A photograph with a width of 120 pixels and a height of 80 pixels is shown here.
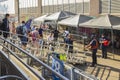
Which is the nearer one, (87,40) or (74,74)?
(74,74)

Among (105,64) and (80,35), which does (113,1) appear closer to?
(80,35)

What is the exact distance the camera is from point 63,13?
88.0 ft

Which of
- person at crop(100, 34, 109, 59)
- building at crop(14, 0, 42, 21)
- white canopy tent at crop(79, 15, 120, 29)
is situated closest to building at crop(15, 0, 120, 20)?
building at crop(14, 0, 42, 21)

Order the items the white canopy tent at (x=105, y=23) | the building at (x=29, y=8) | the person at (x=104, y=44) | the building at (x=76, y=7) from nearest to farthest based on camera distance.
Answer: the person at (x=104, y=44) → the white canopy tent at (x=105, y=23) → the building at (x=76, y=7) → the building at (x=29, y=8)

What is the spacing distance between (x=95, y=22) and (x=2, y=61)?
1412cm

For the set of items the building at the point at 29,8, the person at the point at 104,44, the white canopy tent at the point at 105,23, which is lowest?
the person at the point at 104,44

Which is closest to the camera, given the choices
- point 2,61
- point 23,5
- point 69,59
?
point 2,61

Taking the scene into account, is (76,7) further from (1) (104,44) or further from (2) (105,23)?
(1) (104,44)

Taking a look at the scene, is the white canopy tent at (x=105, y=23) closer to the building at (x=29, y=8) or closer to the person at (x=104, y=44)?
the person at (x=104, y=44)

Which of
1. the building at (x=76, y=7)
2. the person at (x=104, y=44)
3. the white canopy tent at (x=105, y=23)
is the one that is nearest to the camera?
the person at (x=104, y=44)

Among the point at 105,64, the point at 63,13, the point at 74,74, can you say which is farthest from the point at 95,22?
the point at 74,74

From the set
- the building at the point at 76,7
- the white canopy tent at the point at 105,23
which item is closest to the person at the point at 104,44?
the white canopy tent at the point at 105,23

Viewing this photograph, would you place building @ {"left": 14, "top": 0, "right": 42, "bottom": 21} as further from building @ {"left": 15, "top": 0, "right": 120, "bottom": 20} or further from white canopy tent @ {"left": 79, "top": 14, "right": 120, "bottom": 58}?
white canopy tent @ {"left": 79, "top": 14, "right": 120, "bottom": 58}

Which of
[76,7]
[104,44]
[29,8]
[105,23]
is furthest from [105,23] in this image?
[29,8]
